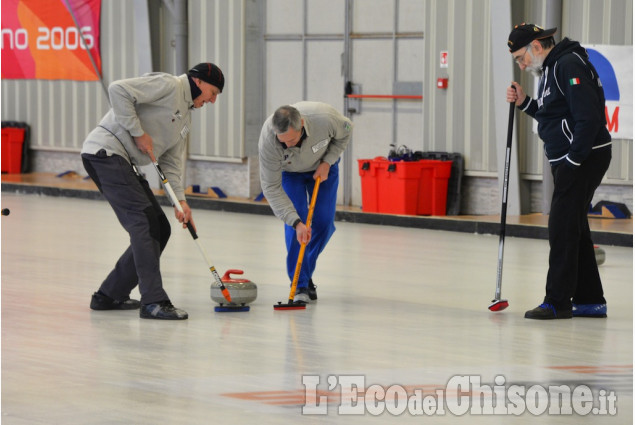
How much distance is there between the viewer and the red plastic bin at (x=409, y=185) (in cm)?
1199

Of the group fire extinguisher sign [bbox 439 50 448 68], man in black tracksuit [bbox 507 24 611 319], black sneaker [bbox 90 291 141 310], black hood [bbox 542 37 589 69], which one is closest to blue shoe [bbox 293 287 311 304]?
black sneaker [bbox 90 291 141 310]

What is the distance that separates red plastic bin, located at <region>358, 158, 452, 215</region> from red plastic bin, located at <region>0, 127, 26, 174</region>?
6124 millimetres

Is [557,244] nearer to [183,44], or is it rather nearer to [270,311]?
[270,311]

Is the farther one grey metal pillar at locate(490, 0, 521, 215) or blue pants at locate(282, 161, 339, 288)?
grey metal pillar at locate(490, 0, 521, 215)

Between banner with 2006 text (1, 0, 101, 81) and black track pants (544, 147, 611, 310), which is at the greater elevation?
banner with 2006 text (1, 0, 101, 81)

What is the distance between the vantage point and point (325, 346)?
231 inches

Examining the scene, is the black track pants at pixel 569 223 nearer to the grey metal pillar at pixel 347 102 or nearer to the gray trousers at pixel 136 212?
the gray trousers at pixel 136 212

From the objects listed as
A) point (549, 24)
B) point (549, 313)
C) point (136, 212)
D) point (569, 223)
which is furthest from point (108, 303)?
point (549, 24)

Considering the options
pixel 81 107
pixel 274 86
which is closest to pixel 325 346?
pixel 274 86

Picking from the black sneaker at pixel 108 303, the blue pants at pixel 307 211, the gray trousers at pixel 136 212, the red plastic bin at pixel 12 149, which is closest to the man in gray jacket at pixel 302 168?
the blue pants at pixel 307 211

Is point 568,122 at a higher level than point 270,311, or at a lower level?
higher

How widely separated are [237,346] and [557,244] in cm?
180

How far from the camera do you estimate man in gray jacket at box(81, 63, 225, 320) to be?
646 cm

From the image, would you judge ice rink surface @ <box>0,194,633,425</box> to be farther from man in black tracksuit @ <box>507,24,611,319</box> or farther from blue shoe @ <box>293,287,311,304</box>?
man in black tracksuit @ <box>507,24,611,319</box>
